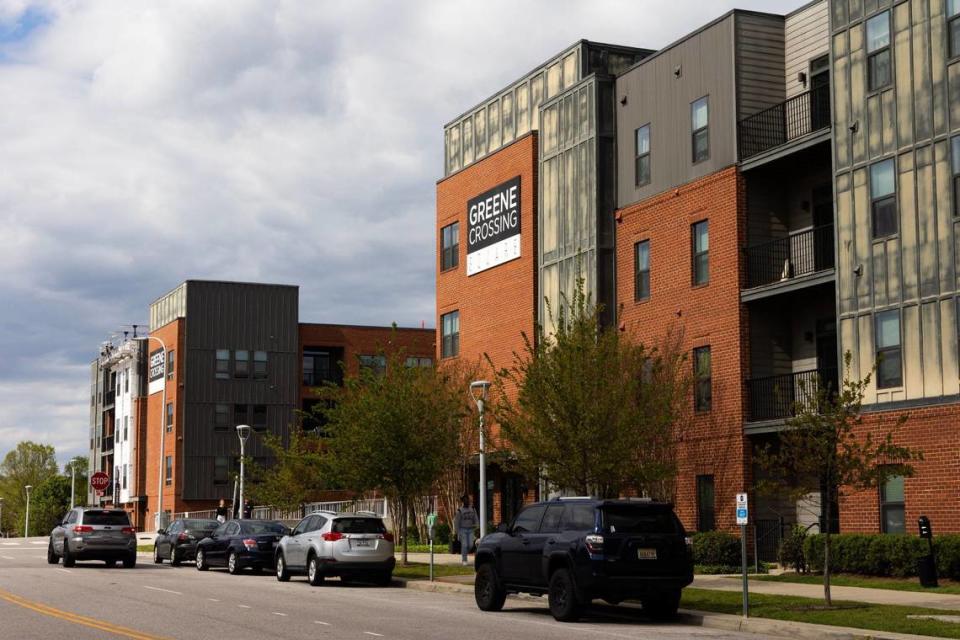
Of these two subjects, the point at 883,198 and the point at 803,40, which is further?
the point at 803,40

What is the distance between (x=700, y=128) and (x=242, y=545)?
16.4 metres

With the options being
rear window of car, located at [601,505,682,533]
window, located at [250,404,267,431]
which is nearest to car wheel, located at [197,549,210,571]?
rear window of car, located at [601,505,682,533]

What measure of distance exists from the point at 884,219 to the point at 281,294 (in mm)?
58869

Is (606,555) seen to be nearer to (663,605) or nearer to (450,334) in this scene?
(663,605)

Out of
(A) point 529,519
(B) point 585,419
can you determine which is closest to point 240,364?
(B) point 585,419

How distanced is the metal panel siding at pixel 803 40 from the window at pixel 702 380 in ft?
23.2

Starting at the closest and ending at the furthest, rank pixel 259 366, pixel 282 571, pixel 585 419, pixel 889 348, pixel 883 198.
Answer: pixel 585 419 < pixel 889 348 < pixel 883 198 < pixel 282 571 < pixel 259 366

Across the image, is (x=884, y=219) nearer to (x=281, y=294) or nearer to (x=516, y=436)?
(x=516, y=436)

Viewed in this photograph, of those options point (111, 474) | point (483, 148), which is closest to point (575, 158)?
point (483, 148)

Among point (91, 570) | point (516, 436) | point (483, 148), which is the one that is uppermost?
point (483, 148)

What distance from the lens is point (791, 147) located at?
3198 centimetres

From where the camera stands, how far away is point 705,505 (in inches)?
1371

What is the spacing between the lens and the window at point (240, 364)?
82.8 meters

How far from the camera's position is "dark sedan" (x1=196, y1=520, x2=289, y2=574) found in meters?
34.8
